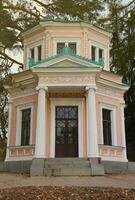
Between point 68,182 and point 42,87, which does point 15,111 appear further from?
point 68,182

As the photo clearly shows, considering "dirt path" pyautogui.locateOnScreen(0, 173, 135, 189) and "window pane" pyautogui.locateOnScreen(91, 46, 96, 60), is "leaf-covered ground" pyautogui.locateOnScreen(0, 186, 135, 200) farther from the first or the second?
"window pane" pyautogui.locateOnScreen(91, 46, 96, 60)

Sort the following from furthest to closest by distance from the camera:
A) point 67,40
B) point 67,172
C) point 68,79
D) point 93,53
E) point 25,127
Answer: point 93,53 → point 67,40 → point 25,127 → point 68,79 → point 67,172

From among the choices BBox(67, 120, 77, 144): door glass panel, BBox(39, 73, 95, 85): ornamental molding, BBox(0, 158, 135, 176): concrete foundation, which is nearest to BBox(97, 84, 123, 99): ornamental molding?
BBox(39, 73, 95, 85): ornamental molding

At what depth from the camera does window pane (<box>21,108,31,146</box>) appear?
21094 mm

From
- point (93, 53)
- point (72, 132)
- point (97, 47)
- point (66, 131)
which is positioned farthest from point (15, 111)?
point (97, 47)

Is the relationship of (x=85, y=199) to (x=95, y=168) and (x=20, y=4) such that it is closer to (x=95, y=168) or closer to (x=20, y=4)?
(x=95, y=168)

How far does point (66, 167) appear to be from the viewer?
17.3 meters

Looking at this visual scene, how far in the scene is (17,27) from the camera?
25922 mm

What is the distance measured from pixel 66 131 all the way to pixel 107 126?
2.64m

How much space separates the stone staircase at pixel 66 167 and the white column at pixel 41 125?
45 centimetres

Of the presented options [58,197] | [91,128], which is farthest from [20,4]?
[58,197]

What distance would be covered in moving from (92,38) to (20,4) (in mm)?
6587

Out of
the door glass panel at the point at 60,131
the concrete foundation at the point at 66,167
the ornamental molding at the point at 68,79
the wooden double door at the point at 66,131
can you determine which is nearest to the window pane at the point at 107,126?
the wooden double door at the point at 66,131

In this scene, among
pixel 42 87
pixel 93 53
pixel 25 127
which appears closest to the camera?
pixel 42 87
